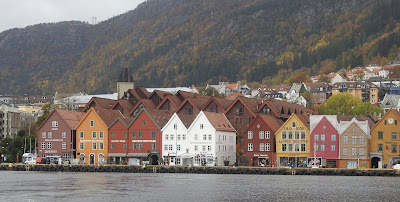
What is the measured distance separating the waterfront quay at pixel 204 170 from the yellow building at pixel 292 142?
1039 cm

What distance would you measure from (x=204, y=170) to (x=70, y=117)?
33567 mm

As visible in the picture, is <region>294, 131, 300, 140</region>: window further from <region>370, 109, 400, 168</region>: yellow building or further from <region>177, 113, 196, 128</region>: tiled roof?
<region>177, 113, 196, 128</region>: tiled roof

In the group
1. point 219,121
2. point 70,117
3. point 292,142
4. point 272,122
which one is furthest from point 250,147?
point 70,117

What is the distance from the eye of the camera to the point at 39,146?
136375mm

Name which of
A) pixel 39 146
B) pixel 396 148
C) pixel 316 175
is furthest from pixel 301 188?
pixel 39 146

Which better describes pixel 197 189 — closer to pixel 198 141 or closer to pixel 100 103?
pixel 198 141

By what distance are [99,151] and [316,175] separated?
39.8m

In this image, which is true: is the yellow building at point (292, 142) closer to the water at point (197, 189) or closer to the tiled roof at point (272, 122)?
the tiled roof at point (272, 122)

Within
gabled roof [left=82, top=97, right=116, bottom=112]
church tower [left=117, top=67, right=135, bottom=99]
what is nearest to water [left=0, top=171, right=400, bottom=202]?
gabled roof [left=82, top=97, right=116, bottom=112]

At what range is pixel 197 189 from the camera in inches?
3159

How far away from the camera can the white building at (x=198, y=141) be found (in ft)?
407

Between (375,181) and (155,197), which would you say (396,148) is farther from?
(155,197)

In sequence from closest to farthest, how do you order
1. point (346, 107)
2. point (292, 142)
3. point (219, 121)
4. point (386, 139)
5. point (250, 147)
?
1. point (386, 139)
2. point (292, 142)
3. point (250, 147)
4. point (219, 121)
5. point (346, 107)

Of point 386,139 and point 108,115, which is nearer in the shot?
point 386,139
